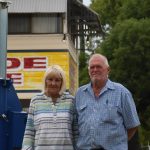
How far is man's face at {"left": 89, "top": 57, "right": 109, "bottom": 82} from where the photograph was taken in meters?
6.71

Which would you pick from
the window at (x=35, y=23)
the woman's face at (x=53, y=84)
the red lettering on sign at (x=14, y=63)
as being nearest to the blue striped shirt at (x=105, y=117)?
the woman's face at (x=53, y=84)

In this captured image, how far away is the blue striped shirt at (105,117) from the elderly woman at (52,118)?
103mm

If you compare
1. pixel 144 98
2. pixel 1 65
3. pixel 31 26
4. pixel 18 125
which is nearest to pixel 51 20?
pixel 31 26

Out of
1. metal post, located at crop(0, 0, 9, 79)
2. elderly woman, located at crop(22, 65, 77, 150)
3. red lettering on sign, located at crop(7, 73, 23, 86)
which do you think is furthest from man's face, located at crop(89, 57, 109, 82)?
red lettering on sign, located at crop(7, 73, 23, 86)

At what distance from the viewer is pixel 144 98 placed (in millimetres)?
35094

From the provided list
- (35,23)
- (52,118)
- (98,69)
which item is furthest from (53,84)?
(35,23)

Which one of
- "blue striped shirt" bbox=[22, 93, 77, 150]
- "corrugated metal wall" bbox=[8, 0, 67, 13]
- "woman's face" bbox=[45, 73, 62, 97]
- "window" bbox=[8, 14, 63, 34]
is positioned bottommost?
"blue striped shirt" bbox=[22, 93, 77, 150]

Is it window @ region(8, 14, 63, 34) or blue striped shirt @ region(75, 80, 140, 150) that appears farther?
window @ region(8, 14, 63, 34)

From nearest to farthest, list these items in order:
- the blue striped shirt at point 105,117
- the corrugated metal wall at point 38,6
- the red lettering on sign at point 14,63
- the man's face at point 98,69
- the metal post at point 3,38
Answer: the blue striped shirt at point 105,117 → the man's face at point 98,69 → the metal post at point 3,38 → the corrugated metal wall at point 38,6 → the red lettering on sign at point 14,63

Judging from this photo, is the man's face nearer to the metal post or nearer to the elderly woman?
the elderly woman

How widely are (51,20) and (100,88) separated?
19571 millimetres

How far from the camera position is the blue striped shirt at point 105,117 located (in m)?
6.57

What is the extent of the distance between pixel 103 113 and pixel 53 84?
1.78 ft

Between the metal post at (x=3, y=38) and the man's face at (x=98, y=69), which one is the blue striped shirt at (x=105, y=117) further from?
the metal post at (x=3, y=38)
